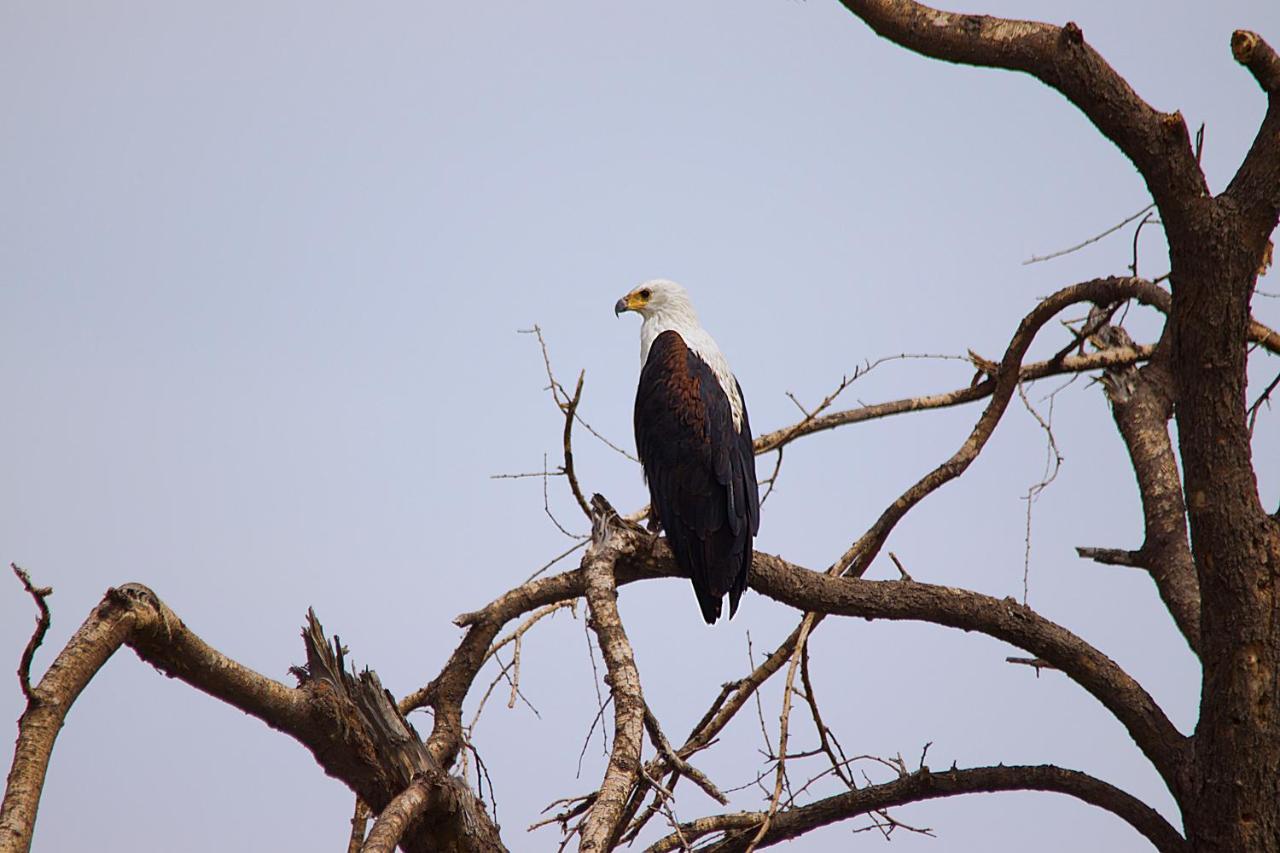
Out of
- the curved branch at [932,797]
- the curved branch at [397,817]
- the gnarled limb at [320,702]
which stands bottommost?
the curved branch at [397,817]

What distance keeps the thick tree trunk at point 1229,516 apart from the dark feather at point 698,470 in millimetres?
1413

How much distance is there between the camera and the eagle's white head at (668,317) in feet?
16.8

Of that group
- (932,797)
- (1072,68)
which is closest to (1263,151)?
(1072,68)

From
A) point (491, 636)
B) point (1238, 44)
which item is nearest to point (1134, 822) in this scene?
point (491, 636)

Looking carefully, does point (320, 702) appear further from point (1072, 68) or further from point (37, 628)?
point (1072, 68)

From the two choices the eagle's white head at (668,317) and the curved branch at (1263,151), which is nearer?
the curved branch at (1263,151)

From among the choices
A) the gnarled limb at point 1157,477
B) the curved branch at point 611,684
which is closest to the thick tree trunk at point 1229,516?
the gnarled limb at point 1157,477

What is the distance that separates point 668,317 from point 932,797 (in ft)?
8.41

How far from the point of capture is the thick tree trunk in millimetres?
3115

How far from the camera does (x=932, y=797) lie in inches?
146

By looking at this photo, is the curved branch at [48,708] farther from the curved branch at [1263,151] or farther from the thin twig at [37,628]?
the curved branch at [1263,151]

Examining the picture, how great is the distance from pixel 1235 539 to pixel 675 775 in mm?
1610

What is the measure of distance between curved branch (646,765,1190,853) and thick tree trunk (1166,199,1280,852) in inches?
12.6

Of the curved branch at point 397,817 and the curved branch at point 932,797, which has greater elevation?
the curved branch at point 932,797
